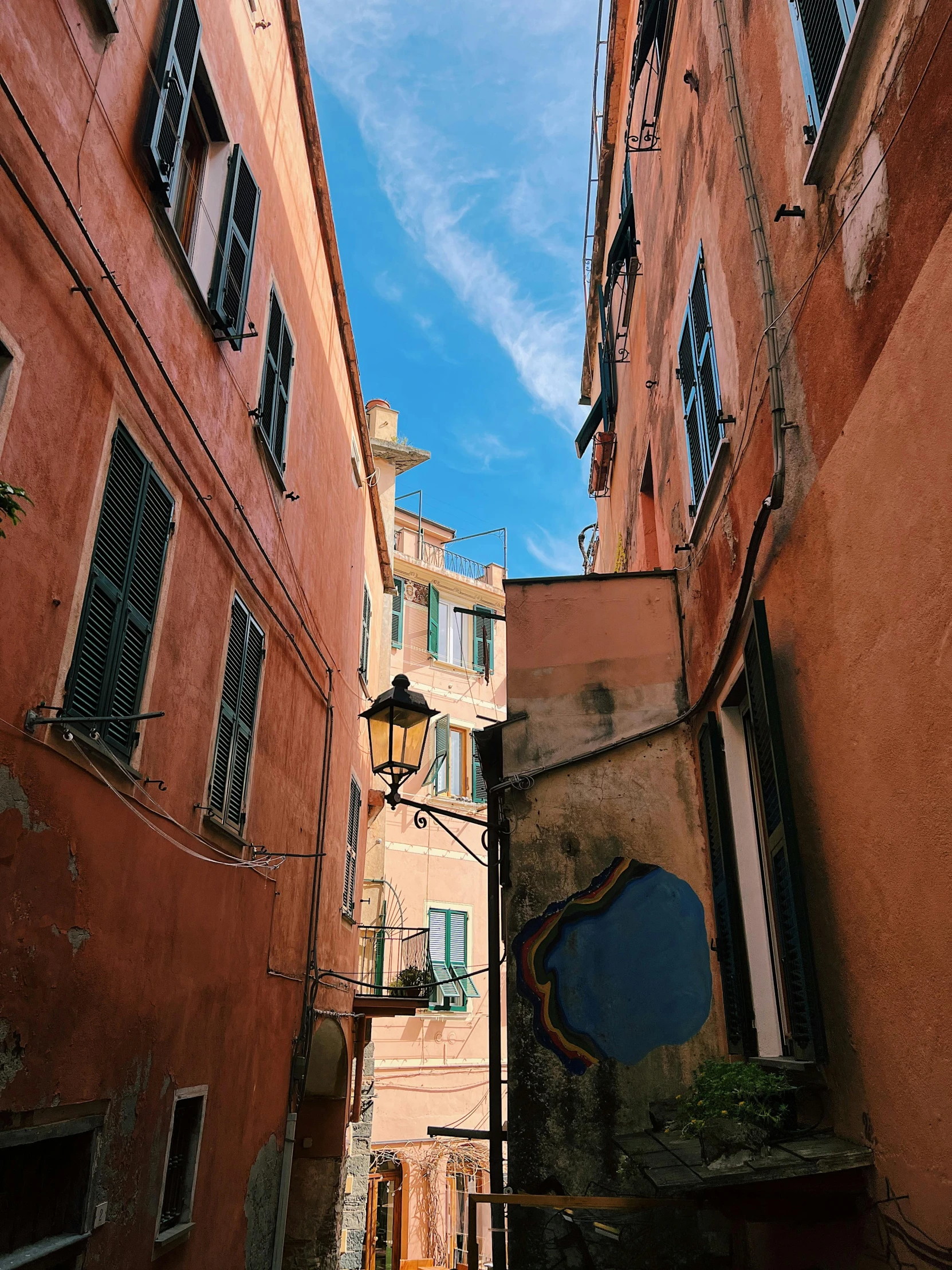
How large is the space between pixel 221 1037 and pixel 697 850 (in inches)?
146

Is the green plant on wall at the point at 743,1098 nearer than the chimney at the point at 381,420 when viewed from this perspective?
Yes

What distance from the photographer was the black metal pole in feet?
20.3

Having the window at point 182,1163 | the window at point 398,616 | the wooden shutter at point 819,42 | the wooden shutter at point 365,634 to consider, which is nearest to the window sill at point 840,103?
the wooden shutter at point 819,42

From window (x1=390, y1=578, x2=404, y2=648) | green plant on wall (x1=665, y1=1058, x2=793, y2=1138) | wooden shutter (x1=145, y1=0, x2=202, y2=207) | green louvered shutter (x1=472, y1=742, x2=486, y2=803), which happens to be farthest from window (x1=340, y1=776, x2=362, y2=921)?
green plant on wall (x1=665, y1=1058, x2=793, y2=1138)

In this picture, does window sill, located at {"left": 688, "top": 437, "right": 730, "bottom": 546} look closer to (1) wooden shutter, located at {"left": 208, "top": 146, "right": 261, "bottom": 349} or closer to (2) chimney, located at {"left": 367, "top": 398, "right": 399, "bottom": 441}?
(1) wooden shutter, located at {"left": 208, "top": 146, "right": 261, "bottom": 349}

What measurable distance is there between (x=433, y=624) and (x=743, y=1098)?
756 inches

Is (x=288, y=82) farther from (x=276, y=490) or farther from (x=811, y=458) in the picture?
(x=811, y=458)

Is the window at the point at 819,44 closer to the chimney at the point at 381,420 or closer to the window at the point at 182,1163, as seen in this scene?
the window at the point at 182,1163

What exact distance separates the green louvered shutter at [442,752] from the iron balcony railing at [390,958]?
3.39 meters

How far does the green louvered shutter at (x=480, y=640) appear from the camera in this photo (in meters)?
23.6

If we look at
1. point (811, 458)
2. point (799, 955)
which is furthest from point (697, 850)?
point (811, 458)

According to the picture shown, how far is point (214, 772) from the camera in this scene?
7109 mm

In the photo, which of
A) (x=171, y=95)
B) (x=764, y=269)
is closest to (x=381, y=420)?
(x=171, y=95)

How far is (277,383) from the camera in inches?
366
